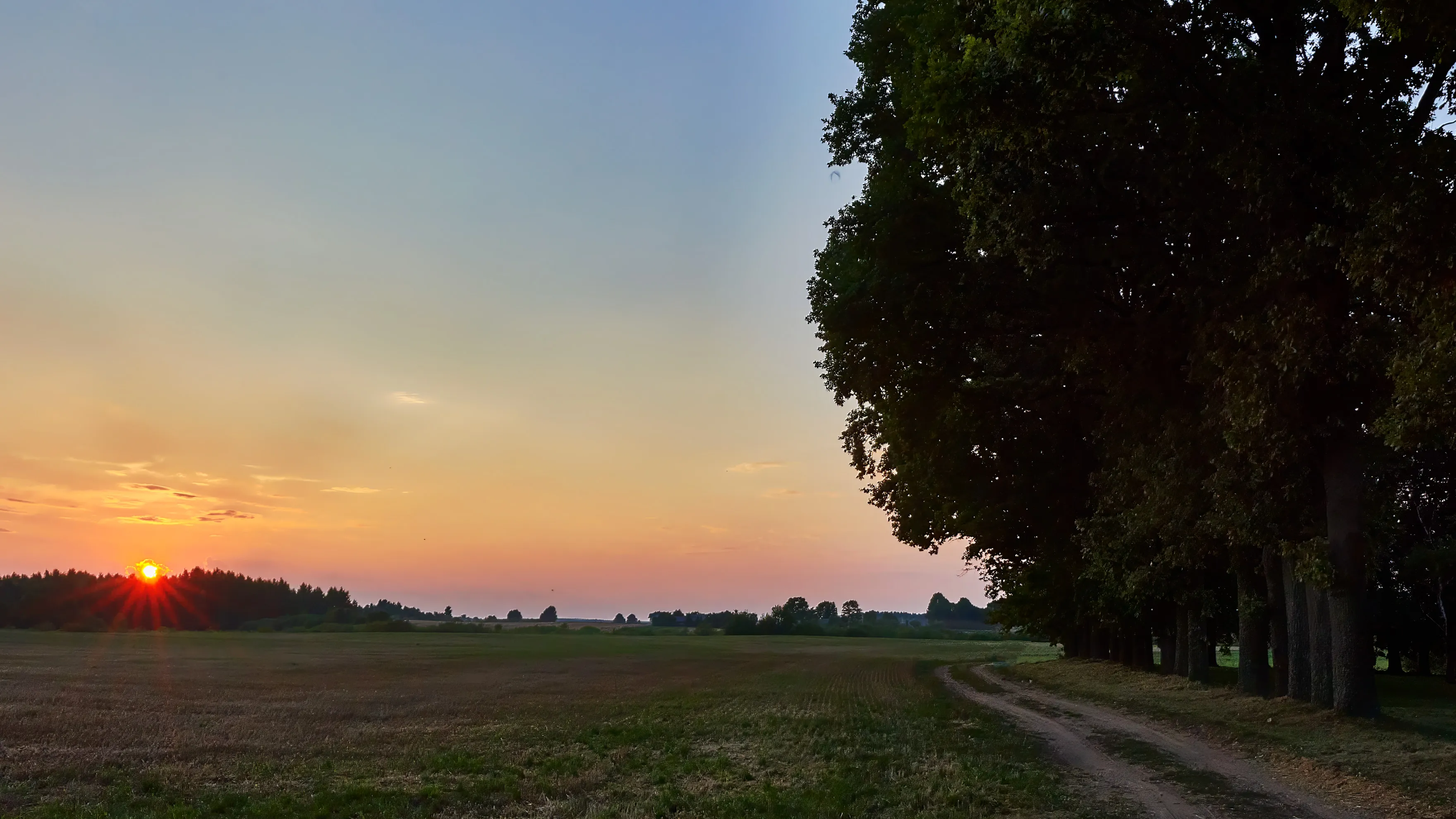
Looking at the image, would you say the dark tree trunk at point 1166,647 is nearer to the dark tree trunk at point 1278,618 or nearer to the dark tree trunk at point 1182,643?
the dark tree trunk at point 1182,643

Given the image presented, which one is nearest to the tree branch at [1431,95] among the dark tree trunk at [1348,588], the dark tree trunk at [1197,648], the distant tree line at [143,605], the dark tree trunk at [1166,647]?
the dark tree trunk at [1348,588]

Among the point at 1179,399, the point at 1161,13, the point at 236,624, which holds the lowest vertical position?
the point at 236,624

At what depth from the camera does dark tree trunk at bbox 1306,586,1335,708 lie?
21062mm

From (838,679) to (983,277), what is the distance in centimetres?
2845

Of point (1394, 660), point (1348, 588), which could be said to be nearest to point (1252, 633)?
point (1348, 588)

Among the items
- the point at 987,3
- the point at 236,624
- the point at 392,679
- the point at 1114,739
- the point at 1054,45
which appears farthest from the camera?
the point at 236,624

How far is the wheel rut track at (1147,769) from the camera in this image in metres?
12.3

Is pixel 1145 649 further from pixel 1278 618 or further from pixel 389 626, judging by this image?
pixel 389 626

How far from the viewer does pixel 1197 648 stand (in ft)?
111

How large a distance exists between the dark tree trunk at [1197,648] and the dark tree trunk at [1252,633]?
14.0 feet

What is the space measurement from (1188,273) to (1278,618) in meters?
11.2

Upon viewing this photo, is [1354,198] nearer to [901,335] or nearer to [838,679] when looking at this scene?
[901,335]

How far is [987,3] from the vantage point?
17.6 metres

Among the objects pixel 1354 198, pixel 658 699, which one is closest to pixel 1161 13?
pixel 1354 198
